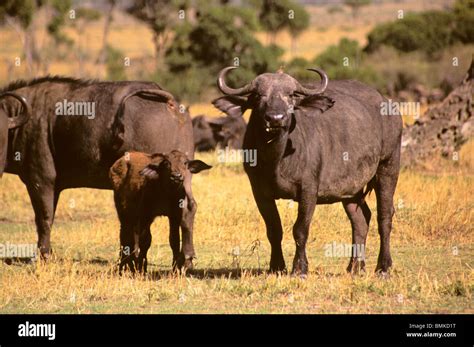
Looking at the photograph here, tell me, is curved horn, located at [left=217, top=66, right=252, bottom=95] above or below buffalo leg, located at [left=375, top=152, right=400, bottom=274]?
above

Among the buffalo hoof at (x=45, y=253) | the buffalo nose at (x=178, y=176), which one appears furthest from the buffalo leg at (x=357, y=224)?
the buffalo hoof at (x=45, y=253)

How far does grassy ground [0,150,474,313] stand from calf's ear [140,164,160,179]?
104 centimetres

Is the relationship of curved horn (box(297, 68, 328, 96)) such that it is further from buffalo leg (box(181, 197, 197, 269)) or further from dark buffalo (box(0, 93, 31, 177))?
dark buffalo (box(0, 93, 31, 177))

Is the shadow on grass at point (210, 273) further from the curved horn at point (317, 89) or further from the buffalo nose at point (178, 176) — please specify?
the curved horn at point (317, 89)

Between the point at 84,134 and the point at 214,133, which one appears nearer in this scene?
the point at 84,134

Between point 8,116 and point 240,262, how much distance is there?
3487mm

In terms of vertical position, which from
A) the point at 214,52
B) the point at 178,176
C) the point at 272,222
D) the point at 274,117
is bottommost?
the point at 272,222

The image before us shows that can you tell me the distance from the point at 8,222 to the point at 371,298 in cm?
770

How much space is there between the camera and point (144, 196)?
1008cm

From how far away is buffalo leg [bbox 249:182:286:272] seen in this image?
9938mm

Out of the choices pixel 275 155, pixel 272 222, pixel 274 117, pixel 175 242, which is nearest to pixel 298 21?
pixel 175 242

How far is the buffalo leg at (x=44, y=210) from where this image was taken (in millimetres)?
11867

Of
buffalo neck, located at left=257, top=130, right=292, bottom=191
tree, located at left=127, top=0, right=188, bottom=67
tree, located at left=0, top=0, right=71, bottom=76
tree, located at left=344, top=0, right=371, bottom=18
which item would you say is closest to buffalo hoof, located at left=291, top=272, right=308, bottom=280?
buffalo neck, located at left=257, top=130, right=292, bottom=191

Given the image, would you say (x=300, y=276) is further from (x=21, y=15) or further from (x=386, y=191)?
(x=21, y=15)
